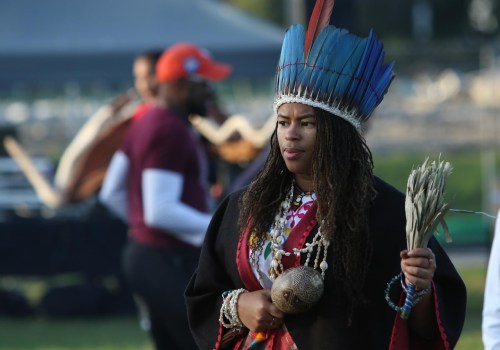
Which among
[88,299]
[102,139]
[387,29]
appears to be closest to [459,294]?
[102,139]

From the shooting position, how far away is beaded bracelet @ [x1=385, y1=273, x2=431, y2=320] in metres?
3.54

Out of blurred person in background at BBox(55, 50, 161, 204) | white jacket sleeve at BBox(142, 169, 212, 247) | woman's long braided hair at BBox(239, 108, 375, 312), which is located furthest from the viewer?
blurred person in background at BBox(55, 50, 161, 204)

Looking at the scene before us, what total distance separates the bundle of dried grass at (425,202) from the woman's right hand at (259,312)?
0.44 meters

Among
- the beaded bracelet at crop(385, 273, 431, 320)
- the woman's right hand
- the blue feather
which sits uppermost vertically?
the blue feather

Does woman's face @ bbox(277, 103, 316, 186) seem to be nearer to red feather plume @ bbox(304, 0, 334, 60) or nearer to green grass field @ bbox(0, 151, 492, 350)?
red feather plume @ bbox(304, 0, 334, 60)

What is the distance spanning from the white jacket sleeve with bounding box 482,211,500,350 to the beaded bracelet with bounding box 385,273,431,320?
0.62 metres

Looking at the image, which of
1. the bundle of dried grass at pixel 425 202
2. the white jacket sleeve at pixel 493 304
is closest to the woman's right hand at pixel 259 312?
the bundle of dried grass at pixel 425 202

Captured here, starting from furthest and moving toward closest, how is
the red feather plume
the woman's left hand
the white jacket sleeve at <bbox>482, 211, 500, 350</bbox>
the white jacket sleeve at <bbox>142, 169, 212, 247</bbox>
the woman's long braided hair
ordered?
the white jacket sleeve at <bbox>142, 169, 212, 247</bbox> < the white jacket sleeve at <bbox>482, 211, 500, 350</bbox> < the red feather plume < the woman's long braided hair < the woman's left hand

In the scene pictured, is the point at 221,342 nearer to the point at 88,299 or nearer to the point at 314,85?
the point at 314,85

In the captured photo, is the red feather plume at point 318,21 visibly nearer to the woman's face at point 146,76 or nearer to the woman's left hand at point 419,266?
the woman's left hand at point 419,266

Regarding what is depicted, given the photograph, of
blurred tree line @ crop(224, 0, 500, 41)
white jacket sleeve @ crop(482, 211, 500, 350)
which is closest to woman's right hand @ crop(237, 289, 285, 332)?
white jacket sleeve @ crop(482, 211, 500, 350)

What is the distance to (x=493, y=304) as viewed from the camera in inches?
163

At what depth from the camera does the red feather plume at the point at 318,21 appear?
148 inches

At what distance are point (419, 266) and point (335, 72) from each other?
2.05 ft
